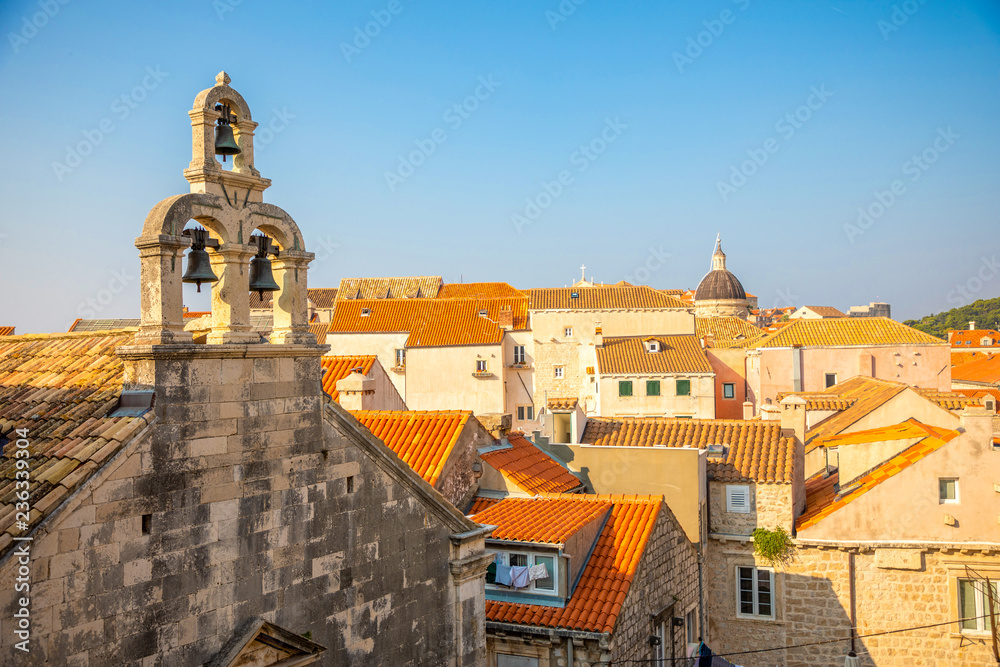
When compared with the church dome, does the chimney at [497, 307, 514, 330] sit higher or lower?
lower

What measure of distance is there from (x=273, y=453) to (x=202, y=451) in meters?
0.91

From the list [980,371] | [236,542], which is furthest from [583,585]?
[980,371]

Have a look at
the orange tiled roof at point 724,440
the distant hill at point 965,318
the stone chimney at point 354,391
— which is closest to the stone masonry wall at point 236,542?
the stone chimney at point 354,391

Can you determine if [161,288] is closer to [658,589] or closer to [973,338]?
[658,589]

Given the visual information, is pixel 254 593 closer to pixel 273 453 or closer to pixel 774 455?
pixel 273 453

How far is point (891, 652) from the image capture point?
19.3 metres

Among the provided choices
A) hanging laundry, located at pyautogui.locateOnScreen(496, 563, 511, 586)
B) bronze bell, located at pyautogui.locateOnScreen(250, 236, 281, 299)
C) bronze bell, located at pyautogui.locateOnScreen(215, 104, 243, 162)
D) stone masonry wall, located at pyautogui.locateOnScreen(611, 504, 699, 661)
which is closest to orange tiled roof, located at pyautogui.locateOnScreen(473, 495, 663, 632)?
stone masonry wall, located at pyautogui.locateOnScreen(611, 504, 699, 661)

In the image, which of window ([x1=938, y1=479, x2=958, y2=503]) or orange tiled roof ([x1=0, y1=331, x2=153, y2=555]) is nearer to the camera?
orange tiled roof ([x1=0, y1=331, x2=153, y2=555])

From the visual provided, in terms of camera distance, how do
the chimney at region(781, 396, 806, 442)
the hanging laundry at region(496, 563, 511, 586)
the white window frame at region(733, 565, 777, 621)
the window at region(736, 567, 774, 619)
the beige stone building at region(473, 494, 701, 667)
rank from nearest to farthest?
1. the beige stone building at region(473, 494, 701, 667)
2. the hanging laundry at region(496, 563, 511, 586)
3. the white window frame at region(733, 565, 777, 621)
4. the window at region(736, 567, 774, 619)
5. the chimney at region(781, 396, 806, 442)

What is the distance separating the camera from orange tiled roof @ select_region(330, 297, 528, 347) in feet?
164

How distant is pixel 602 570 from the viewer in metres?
14.9

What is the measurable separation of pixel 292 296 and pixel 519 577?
7.71 m

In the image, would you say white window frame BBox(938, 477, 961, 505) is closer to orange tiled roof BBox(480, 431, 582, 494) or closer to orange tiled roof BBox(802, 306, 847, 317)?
orange tiled roof BBox(480, 431, 582, 494)

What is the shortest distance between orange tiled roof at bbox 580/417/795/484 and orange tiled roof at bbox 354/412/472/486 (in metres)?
7.09
